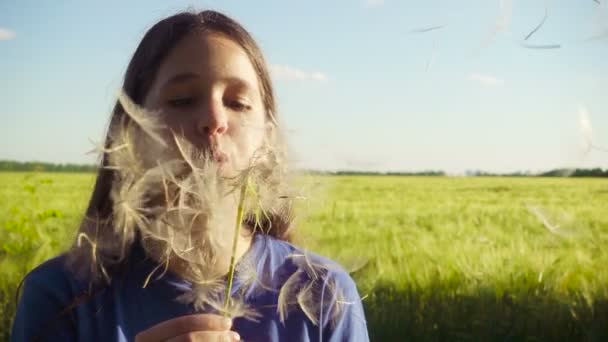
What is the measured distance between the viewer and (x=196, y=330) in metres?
1.09

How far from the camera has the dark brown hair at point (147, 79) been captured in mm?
1520

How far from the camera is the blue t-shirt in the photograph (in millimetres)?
1452

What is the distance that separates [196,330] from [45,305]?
55 centimetres

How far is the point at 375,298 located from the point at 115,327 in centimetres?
222

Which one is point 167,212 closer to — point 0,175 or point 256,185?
point 256,185

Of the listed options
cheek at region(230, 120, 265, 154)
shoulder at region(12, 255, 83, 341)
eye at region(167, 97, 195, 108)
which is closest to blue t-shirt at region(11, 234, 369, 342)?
shoulder at region(12, 255, 83, 341)

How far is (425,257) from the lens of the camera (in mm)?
3852

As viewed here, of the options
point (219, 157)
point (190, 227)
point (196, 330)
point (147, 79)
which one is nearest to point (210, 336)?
point (196, 330)

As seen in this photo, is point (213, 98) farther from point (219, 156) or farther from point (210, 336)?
point (210, 336)

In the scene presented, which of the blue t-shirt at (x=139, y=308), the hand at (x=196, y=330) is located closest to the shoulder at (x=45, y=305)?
the blue t-shirt at (x=139, y=308)

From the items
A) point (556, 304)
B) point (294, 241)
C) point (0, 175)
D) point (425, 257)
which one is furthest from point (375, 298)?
point (0, 175)

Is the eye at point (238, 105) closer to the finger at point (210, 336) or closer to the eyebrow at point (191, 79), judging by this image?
the eyebrow at point (191, 79)

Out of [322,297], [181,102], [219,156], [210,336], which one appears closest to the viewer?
[210,336]

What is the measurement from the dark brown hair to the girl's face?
5cm
